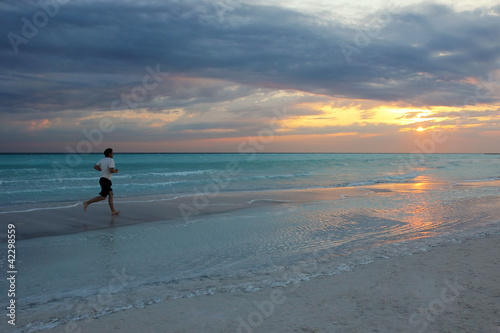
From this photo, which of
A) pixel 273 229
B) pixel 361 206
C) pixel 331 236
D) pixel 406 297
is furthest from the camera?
pixel 361 206

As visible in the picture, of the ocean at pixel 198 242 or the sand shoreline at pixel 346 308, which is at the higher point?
the sand shoreline at pixel 346 308

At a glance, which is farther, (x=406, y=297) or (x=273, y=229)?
(x=273, y=229)

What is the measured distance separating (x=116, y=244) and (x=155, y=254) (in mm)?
1351

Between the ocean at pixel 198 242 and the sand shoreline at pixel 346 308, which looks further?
the ocean at pixel 198 242

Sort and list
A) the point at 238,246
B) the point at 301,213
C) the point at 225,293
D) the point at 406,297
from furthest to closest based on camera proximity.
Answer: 1. the point at 301,213
2. the point at 238,246
3. the point at 225,293
4. the point at 406,297

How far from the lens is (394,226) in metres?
8.59

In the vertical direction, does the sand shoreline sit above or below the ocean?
above

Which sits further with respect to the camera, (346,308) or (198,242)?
(198,242)

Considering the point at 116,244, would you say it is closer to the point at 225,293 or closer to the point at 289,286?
the point at 225,293

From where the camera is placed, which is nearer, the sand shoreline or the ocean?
the sand shoreline

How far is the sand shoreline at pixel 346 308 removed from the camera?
3.49 metres

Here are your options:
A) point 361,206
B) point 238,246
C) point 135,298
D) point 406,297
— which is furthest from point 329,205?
point 135,298

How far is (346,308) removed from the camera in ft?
12.6

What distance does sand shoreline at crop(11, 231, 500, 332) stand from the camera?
3487 mm
